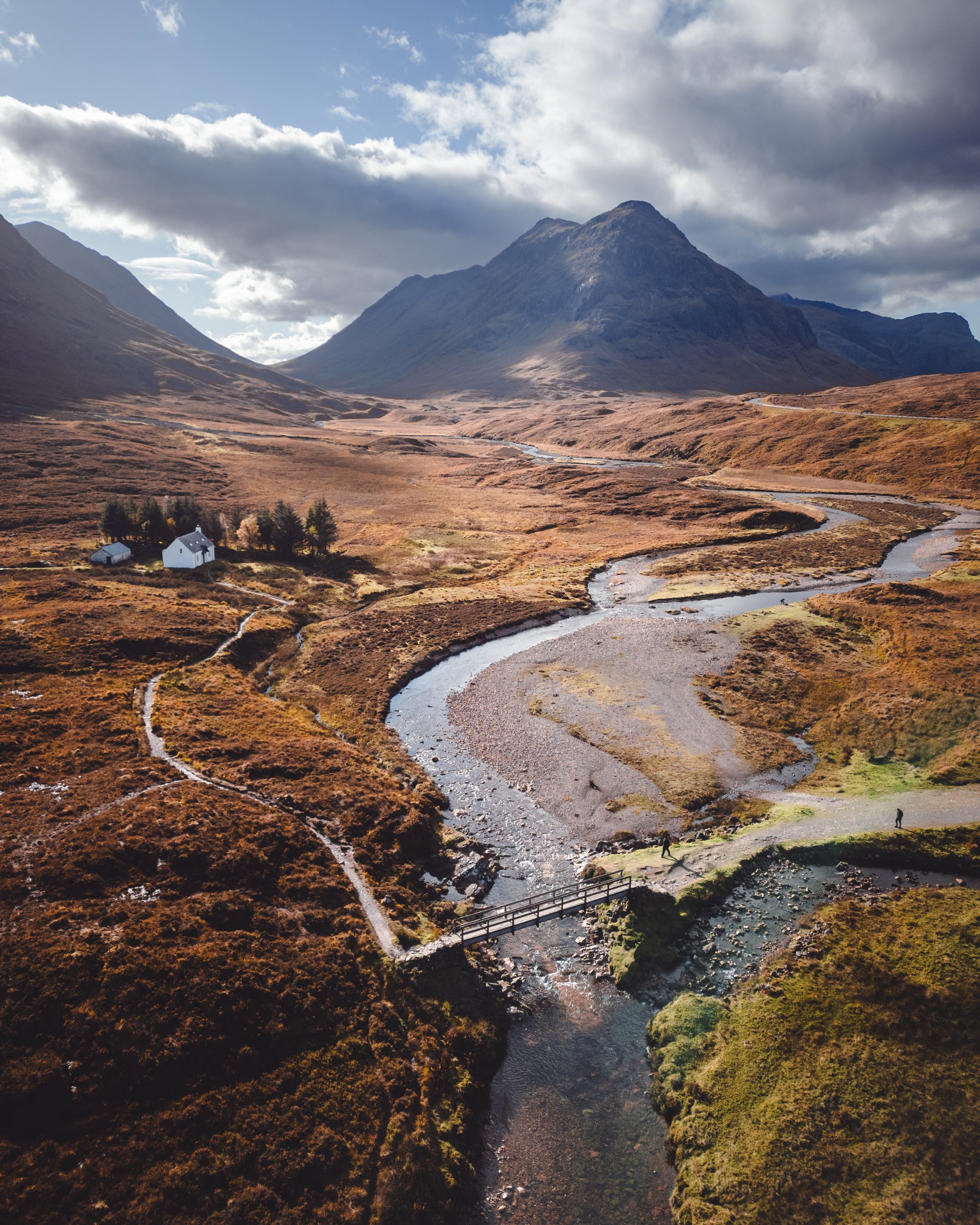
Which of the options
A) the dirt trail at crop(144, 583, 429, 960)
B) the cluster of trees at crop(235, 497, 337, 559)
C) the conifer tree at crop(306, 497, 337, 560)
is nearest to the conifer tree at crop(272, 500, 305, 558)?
the cluster of trees at crop(235, 497, 337, 559)

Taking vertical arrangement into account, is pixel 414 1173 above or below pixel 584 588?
below

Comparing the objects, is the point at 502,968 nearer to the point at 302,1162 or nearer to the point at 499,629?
the point at 302,1162

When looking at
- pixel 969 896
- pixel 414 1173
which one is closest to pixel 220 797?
pixel 414 1173

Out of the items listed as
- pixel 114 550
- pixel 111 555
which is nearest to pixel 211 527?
pixel 114 550

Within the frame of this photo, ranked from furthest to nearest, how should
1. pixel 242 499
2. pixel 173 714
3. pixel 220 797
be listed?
pixel 242 499, pixel 173 714, pixel 220 797

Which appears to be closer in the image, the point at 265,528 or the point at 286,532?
the point at 286,532

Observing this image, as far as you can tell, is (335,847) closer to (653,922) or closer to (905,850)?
(653,922)

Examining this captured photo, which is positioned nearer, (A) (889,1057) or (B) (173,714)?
(A) (889,1057)
